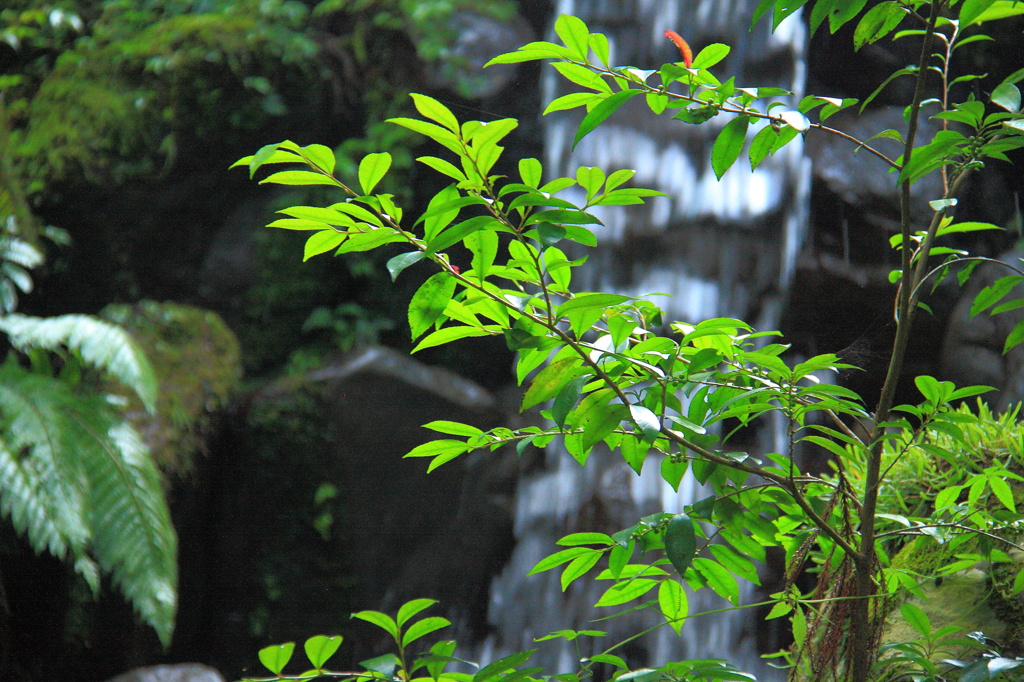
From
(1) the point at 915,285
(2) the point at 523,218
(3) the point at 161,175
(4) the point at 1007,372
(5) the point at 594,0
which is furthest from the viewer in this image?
(3) the point at 161,175

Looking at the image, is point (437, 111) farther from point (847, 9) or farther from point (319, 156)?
point (847, 9)

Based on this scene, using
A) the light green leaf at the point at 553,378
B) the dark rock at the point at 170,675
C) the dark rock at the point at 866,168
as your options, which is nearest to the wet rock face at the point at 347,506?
the dark rock at the point at 170,675

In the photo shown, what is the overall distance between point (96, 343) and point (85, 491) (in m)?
0.52

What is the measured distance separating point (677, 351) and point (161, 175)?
3.76m

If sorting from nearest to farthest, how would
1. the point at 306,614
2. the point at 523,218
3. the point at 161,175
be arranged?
1. the point at 523,218
2. the point at 306,614
3. the point at 161,175

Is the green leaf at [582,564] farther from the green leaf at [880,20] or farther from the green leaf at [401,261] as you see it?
the green leaf at [880,20]

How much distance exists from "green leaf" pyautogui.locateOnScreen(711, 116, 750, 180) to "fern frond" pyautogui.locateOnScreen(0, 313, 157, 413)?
221cm

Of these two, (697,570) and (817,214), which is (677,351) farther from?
(817,214)

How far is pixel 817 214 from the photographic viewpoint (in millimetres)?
2908

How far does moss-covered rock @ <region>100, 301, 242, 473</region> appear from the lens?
9.46ft

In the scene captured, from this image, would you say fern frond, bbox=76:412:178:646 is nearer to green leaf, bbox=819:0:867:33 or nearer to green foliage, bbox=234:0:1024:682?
green foliage, bbox=234:0:1024:682

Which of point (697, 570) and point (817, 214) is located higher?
point (817, 214)

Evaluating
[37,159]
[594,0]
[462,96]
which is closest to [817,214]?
[594,0]

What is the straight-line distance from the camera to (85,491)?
90.6 inches
